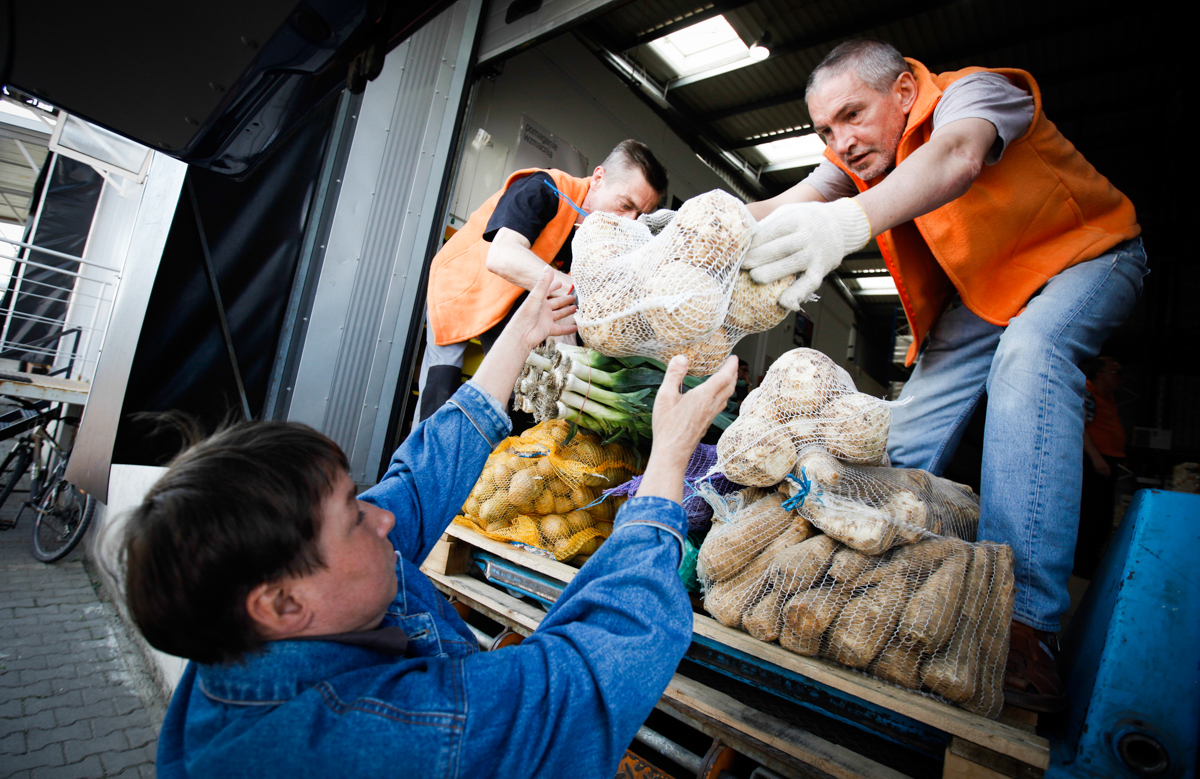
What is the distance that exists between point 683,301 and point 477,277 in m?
1.80

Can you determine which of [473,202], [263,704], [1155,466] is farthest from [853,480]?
[1155,466]

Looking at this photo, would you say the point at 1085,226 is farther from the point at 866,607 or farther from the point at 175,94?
the point at 175,94

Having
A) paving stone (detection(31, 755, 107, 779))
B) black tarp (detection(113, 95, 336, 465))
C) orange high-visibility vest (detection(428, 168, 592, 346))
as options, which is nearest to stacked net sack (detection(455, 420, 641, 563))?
orange high-visibility vest (detection(428, 168, 592, 346))

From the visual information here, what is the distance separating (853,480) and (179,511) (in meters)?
1.54

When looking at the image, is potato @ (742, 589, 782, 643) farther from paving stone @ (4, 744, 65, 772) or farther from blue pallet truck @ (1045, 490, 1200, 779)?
paving stone @ (4, 744, 65, 772)

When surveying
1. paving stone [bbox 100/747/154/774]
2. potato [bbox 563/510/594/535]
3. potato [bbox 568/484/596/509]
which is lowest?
paving stone [bbox 100/747/154/774]

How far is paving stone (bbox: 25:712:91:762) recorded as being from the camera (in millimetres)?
2373

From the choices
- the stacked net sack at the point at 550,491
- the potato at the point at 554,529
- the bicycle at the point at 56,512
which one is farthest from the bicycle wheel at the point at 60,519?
the potato at the point at 554,529

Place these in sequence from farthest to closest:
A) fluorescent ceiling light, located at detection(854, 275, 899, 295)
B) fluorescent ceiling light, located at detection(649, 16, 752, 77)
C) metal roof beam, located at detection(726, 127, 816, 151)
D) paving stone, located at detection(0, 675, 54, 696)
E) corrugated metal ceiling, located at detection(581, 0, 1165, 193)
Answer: fluorescent ceiling light, located at detection(854, 275, 899, 295), metal roof beam, located at detection(726, 127, 816, 151), fluorescent ceiling light, located at detection(649, 16, 752, 77), corrugated metal ceiling, located at detection(581, 0, 1165, 193), paving stone, located at detection(0, 675, 54, 696)

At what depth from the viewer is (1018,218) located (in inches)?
69.0

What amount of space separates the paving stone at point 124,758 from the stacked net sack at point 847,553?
264 centimetres

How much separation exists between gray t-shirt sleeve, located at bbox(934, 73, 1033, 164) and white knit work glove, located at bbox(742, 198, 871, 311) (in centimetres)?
51

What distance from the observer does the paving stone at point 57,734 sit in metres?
2.37

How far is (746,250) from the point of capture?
1380 mm
